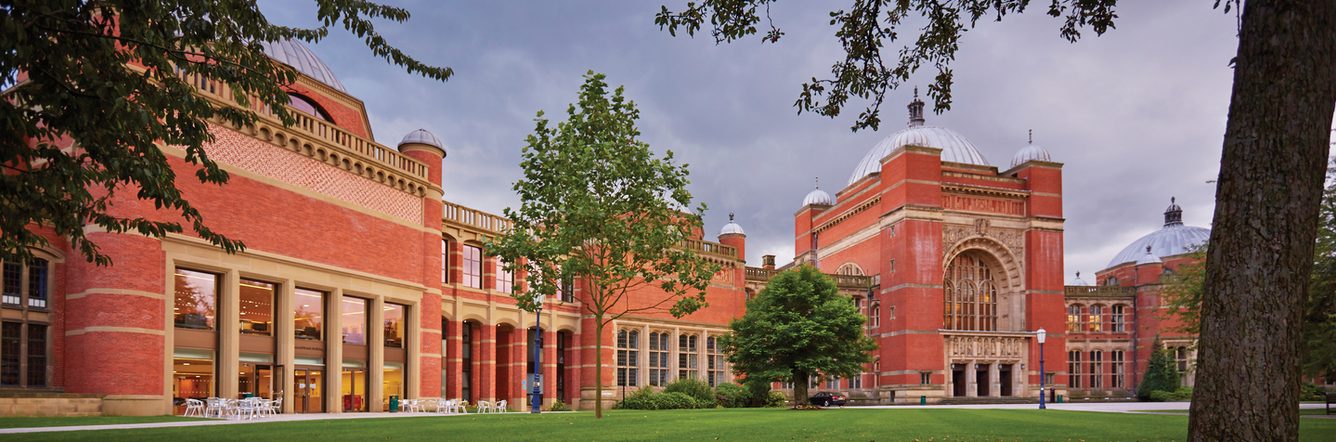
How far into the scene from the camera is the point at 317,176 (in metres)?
32.0

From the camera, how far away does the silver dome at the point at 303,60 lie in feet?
118

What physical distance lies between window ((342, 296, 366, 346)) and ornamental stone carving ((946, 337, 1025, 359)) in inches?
1524

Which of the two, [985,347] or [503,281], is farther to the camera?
[985,347]

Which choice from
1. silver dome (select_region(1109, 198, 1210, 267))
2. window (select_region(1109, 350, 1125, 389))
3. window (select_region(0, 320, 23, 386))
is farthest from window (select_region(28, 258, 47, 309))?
silver dome (select_region(1109, 198, 1210, 267))

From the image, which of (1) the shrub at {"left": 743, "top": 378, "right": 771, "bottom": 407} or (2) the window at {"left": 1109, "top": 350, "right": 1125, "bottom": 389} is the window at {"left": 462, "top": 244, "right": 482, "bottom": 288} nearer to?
Result: (1) the shrub at {"left": 743, "top": 378, "right": 771, "bottom": 407}

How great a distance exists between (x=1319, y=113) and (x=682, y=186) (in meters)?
17.8

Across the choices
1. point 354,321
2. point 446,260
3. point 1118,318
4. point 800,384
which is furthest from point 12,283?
point 1118,318

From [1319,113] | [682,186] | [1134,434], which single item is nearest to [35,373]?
[682,186]

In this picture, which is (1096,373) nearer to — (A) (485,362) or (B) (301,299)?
(A) (485,362)

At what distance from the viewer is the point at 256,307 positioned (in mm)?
30266

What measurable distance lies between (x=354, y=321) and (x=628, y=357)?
16.5 m

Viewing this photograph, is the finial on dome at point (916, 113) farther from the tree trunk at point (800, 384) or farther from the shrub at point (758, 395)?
the tree trunk at point (800, 384)

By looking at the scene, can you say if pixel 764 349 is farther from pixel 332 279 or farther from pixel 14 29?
pixel 14 29

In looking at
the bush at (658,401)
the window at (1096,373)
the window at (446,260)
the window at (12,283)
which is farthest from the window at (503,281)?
the window at (1096,373)
